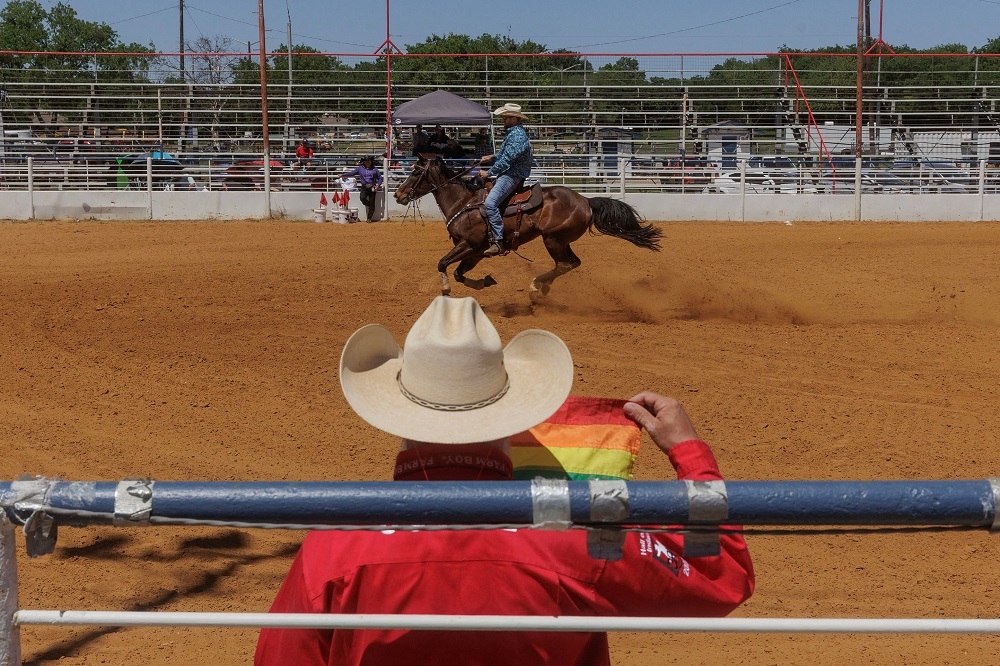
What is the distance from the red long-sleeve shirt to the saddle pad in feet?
0.98

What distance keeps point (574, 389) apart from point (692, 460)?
644 cm

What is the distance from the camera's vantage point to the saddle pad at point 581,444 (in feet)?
6.75

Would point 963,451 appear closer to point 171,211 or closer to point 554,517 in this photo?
point 554,517

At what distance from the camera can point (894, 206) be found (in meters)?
21.0

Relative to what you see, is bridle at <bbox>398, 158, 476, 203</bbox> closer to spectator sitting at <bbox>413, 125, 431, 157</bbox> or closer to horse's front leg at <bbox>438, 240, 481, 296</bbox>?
horse's front leg at <bbox>438, 240, 481, 296</bbox>

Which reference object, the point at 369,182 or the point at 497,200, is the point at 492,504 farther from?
the point at 369,182

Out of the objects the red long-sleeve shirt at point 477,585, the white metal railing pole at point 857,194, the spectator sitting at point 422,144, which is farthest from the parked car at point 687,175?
the red long-sleeve shirt at point 477,585

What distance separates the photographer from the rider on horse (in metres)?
12.5

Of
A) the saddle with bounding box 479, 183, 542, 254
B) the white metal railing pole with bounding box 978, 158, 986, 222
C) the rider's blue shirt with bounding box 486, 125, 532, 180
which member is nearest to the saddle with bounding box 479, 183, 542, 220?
the saddle with bounding box 479, 183, 542, 254

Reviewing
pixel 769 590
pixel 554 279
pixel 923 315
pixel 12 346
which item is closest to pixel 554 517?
pixel 769 590

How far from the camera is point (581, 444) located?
82.0 inches

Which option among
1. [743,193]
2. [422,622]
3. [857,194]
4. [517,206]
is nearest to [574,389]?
[517,206]

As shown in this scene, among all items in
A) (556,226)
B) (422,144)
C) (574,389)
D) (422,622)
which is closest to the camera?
(422,622)

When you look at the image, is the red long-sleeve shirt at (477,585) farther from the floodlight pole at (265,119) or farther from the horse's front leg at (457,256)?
the floodlight pole at (265,119)
